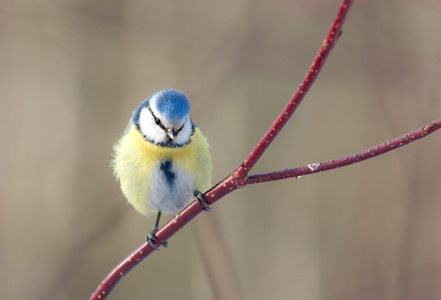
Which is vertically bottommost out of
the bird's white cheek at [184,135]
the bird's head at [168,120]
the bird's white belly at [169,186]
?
the bird's white belly at [169,186]

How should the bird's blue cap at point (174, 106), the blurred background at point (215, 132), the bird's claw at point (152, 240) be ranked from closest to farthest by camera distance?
the bird's claw at point (152, 240) < the bird's blue cap at point (174, 106) < the blurred background at point (215, 132)

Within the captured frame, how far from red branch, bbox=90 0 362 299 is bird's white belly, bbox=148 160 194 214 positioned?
434mm

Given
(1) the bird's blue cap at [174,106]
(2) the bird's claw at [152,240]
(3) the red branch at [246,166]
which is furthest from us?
(1) the bird's blue cap at [174,106]

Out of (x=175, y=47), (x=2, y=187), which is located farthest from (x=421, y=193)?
(x=2, y=187)

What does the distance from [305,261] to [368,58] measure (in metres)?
1.33

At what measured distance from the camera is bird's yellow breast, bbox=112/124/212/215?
1.62 metres

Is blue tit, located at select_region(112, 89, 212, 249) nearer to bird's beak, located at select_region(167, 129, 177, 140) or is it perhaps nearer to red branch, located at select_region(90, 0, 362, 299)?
bird's beak, located at select_region(167, 129, 177, 140)

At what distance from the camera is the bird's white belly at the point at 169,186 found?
1622mm

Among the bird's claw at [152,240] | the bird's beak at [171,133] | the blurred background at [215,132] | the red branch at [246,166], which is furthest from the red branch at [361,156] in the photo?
the blurred background at [215,132]

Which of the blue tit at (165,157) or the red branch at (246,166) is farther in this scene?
the blue tit at (165,157)

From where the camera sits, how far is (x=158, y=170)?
64.0 inches

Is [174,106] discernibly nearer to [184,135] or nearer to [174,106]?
[174,106]

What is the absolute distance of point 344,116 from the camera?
3008 millimetres

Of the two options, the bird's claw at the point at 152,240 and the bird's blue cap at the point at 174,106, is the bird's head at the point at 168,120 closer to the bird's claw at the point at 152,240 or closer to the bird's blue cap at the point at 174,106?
the bird's blue cap at the point at 174,106
